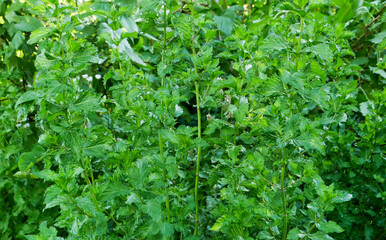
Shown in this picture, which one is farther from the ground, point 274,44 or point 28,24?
point 274,44

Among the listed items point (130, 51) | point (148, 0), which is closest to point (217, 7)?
point (130, 51)

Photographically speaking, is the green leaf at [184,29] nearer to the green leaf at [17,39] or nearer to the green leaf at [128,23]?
the green leaf at [128,23]

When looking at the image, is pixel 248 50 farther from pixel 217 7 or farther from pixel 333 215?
pixel 217 7

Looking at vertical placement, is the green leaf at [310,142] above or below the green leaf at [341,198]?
above

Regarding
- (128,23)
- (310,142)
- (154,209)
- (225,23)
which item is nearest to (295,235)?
(310,142)

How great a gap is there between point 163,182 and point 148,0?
0.51m

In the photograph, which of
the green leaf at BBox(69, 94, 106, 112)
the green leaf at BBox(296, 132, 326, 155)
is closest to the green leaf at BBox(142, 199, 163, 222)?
the green leaf at BBox(69, 94, 106, 112)

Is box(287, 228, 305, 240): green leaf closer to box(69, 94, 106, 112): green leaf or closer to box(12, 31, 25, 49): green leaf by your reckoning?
box(69, 94, 106, 112): green leaf

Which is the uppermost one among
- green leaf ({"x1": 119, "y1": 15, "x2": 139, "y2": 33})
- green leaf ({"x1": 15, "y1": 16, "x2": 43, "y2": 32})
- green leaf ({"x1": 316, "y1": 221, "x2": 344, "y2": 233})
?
green leaf ({"x1": 119, "y1": 15, "x2": 139, "y2": 33})

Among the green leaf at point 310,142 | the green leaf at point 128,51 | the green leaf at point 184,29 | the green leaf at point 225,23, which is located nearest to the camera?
the green leaf at point 310,142

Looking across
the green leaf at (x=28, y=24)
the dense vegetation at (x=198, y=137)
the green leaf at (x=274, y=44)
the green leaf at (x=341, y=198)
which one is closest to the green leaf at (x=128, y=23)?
the dense vegetation at (x=198, y=137)

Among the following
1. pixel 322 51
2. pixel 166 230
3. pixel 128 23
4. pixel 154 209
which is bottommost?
pixel 166 230

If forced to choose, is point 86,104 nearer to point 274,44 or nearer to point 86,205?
point 86,205

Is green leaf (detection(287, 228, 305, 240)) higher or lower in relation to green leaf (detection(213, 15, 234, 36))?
lower
